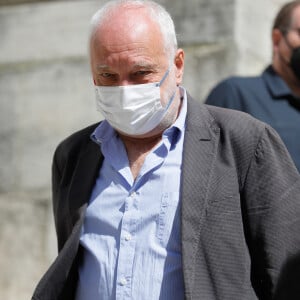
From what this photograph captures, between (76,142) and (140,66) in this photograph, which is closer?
(140,66)

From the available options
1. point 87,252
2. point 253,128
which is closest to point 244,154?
point 253,128

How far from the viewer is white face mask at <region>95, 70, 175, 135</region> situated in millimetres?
3254

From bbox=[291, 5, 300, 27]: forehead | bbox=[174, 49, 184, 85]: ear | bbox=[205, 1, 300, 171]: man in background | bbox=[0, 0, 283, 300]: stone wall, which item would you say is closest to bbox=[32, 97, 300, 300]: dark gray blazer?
bbox=[174, 49, 184, 85]: ear

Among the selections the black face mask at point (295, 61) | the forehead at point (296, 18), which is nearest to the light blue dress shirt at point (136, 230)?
the black face mask at point (295, 61)

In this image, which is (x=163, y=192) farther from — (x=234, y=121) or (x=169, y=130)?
(x=234, y=121)

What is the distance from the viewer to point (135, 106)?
327cm

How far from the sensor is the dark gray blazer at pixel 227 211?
121 inches

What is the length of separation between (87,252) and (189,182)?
0.43 meters

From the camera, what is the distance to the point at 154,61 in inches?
129

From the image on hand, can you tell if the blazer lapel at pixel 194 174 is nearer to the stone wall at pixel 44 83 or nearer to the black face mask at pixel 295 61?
the black face mask at pixel 295 61

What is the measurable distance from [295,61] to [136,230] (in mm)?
1604

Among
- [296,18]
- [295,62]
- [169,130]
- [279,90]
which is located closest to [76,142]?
[169,130]

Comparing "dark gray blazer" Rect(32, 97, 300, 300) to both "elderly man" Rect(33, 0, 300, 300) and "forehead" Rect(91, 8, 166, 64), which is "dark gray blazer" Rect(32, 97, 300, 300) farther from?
"forehead" Rect(91, 8, 166, 64)

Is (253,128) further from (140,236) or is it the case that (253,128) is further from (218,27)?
(218,27)
